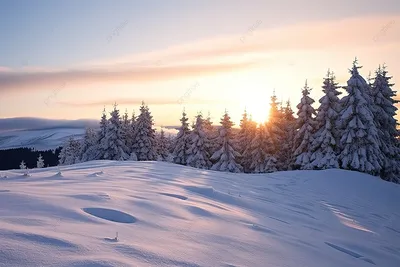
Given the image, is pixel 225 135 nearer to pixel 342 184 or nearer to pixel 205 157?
pixel 205 157

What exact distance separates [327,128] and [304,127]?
2580 mm

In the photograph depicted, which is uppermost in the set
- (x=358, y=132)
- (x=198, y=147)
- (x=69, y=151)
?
(x=358, y=132)

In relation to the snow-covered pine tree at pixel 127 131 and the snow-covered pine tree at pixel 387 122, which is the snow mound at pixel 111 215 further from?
the snow-covered pine tree at pixel 127 131

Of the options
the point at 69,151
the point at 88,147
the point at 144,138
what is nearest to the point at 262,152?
the point at 144,138

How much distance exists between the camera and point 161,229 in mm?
4188

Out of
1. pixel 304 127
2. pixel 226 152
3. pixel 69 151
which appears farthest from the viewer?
pixel 69 151

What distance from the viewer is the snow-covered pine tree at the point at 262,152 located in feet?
110

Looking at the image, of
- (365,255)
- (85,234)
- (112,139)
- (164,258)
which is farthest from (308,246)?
(112,139)

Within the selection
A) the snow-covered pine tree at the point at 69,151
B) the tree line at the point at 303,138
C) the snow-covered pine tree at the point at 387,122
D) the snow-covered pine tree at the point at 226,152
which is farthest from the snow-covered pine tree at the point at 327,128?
the snow-covered pine tree at the point at 69,151

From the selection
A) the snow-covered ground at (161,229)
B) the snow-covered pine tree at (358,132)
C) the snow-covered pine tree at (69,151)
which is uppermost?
the snow-covered pine tree at (358,132)

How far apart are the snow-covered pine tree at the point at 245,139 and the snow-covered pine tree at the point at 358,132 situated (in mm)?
12531

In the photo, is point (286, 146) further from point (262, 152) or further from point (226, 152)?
point (226, 152)

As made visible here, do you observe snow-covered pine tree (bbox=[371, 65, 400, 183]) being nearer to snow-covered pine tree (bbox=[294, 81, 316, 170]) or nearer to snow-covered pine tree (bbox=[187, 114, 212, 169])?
snow-covered pine tree (bbox=[294, 81, 316, 170])

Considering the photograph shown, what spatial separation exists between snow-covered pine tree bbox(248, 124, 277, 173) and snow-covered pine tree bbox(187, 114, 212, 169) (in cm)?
534
